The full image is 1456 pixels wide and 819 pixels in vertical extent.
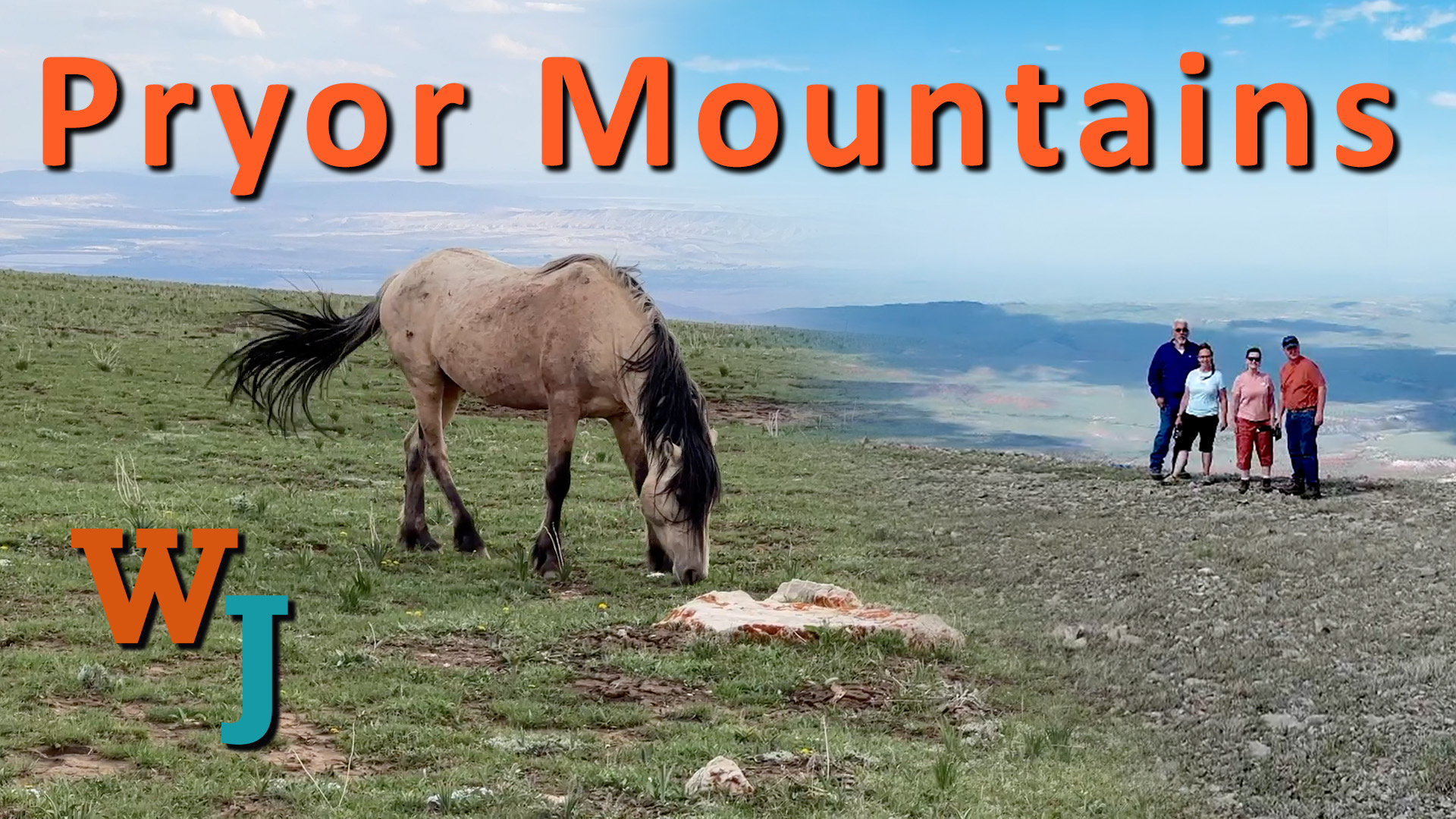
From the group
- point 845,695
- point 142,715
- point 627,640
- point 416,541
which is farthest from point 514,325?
point 142,715

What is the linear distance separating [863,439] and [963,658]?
44.0ft

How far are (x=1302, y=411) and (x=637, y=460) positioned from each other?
8835mm

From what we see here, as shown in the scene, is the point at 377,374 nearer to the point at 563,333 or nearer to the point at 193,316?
the point at 193,316

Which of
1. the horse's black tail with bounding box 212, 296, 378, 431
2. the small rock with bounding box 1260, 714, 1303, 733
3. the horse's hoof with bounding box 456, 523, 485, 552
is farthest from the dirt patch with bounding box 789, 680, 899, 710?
the horse's black tail with bounding box 212, 296, 378, 431

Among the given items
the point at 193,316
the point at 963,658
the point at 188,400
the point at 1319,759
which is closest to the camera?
the point at 1319,759

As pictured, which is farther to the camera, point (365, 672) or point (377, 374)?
point (377, 374)

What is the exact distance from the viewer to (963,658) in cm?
834

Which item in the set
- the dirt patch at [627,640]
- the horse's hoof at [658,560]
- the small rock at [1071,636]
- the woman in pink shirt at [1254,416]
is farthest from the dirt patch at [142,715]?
the woman in pink shirt at [1254,416]

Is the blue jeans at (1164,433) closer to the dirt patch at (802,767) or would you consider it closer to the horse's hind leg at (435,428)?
the horse's hind leg at (435,428)

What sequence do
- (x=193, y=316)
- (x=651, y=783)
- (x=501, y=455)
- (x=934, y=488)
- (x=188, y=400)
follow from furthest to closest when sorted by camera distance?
(x=193, y=316) → (x=188, y=400) → (x=501, y=455) → (x=934, y=488) → (x=651, y=783)

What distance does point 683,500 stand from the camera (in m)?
10.3

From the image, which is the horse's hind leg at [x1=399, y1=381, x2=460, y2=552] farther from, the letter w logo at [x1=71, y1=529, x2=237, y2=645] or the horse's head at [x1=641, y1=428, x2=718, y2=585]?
the letter w logo at [x1=71, y1=529, x2=237, y2=645]

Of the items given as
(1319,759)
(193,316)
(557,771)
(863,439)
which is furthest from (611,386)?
(193,316)

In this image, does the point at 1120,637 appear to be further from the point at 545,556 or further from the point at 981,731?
the point at 545,556
